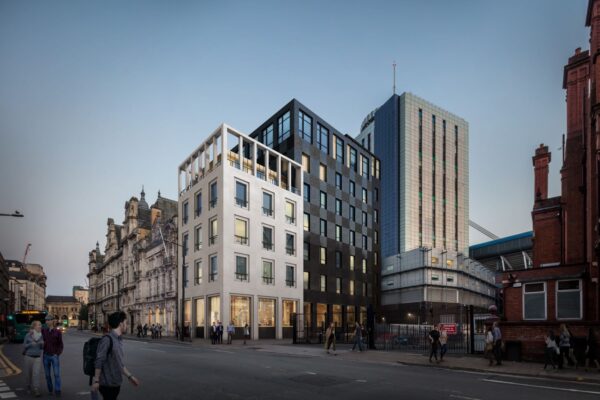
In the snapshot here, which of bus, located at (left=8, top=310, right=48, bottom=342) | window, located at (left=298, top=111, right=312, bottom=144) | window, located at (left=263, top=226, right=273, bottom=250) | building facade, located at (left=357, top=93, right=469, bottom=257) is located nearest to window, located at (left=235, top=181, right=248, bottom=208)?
window, located at (left=263, top=226, right=273, bottom=250)

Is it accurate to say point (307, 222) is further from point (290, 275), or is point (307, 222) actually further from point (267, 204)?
point (267, 204)

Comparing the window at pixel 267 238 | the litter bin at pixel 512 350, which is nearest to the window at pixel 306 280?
the window at pixel 267 238

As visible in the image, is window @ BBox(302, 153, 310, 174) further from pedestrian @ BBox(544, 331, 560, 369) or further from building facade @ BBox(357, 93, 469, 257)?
building facade @ BBox(357, 93, 469, 257)

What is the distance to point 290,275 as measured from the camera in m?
47.4

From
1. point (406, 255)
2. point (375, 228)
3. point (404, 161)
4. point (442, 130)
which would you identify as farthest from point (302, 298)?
point (442, 130)

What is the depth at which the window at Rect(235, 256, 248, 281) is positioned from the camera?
1609 inches

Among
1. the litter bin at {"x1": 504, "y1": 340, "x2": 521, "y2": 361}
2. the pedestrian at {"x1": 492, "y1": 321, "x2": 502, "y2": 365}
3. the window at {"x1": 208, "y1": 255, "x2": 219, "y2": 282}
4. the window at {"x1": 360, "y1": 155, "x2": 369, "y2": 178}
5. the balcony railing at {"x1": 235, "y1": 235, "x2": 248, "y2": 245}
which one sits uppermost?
the window at {"x1": 360, "y1": 155, "x2": 369, "y2": 178}

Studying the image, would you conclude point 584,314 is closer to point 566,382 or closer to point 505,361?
point 505,361

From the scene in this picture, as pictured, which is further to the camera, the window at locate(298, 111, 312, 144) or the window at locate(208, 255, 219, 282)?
the window at locate(298, 111, 312, 144)

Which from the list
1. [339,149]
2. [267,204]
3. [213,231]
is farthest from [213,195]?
[339,149]

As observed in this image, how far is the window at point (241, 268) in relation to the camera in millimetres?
40875

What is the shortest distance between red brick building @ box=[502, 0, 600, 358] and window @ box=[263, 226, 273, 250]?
80.5 feet

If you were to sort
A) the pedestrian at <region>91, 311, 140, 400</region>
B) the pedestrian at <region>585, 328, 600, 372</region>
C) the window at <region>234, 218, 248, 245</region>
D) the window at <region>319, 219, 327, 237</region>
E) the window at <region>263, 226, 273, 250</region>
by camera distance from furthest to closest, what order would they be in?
the window at <region>319, 219, 327, 237</region>, the window at <region>263, 226, 273, 250</region>, the window at <region>234, 218, 248, 245</region>, the pedestrian at <region>585, 328, 600, 372</region>, the pedestrian at <region>91, 311, 140, 400</region>

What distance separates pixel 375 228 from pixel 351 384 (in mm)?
52698
